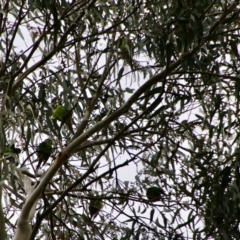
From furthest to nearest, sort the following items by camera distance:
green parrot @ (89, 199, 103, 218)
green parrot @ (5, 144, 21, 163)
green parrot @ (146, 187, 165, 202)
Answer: green parrot @ (89, 199, 103, 218)
green parrot @ (146, 187, 165, 202)
green parrot @ (5, 144, 21, 163)

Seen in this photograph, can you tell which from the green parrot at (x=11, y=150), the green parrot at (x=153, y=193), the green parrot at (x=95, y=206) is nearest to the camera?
the green parrot at (x=11, y=150)

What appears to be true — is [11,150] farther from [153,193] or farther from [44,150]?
[153,193]

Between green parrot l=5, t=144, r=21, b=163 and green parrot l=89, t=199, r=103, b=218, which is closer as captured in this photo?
green parrot l=5, t=144, r=21, b=163

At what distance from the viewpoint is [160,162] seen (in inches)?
119

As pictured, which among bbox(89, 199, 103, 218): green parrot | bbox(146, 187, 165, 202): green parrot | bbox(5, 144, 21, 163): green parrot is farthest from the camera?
bbox(89, 199, 103, 218): green parrot

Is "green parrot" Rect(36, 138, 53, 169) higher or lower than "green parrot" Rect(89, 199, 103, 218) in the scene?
higher

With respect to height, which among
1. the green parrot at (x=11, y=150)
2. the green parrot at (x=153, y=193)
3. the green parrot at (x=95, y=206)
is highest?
the green parrot at (x=11, y=150)

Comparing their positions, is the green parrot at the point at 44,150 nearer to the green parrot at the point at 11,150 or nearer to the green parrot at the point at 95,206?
the green parrot at the point at 11,150

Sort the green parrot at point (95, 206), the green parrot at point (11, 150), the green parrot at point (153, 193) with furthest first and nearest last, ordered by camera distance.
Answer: the green parrot at point (95, 206) < the green parrot at point (153, 193) < the green parrot at point (11, 150)

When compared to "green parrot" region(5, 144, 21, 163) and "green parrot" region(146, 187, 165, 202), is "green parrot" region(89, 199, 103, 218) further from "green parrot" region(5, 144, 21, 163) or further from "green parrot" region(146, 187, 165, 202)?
"green parrot" region(5, 144, 21, 163)

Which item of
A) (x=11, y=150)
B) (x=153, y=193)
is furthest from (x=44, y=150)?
(x=153, y=193)

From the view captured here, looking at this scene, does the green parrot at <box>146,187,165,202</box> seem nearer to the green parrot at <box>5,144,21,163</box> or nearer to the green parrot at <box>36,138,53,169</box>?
the green parrot at <box>36,138,53,169</box>

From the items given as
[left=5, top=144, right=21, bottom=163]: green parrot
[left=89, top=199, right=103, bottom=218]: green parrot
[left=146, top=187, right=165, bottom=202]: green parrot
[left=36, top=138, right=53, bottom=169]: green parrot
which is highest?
[left=36, top=138, right=53, bottom=169]: green parrot

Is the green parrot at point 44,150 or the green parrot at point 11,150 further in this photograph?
the green parrot at point 44,150
